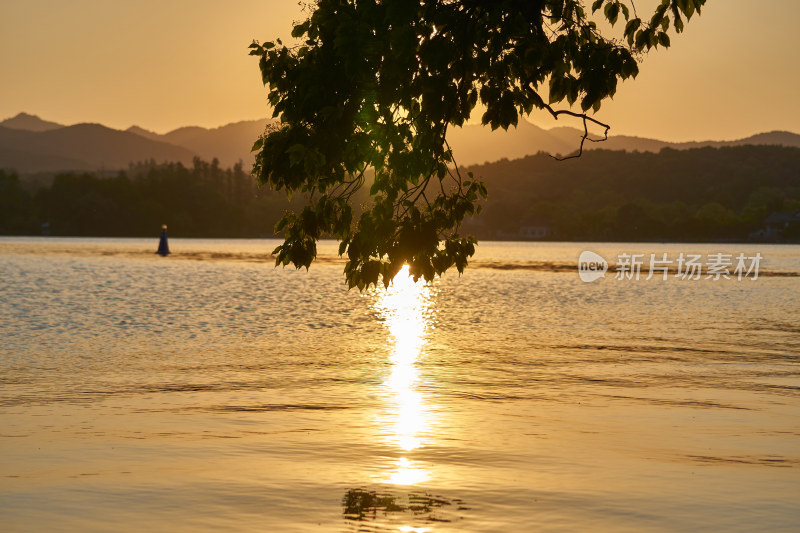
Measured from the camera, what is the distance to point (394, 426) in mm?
15672

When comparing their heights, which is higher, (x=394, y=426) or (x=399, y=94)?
(x=399, y=94)

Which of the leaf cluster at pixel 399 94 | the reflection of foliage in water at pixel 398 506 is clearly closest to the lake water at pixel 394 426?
the reflection of foliage in water at pixel 398 506

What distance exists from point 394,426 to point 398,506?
4845 mm

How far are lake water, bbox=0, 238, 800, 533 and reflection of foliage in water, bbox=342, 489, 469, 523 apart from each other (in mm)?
39

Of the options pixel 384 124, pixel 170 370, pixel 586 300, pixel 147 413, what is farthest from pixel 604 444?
pixel 586 300

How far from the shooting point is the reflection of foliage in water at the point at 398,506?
34.2ft

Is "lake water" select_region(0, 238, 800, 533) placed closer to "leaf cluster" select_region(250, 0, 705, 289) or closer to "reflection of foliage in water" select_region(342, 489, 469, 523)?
"reflection of foliage in water" select_region(342, 489, 469, 523)

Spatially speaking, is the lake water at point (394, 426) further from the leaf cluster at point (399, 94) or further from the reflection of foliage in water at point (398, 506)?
the leaf cluster at point (399, 94)

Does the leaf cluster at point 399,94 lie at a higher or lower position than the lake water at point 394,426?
higher

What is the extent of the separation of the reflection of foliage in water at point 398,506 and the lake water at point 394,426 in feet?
0.13

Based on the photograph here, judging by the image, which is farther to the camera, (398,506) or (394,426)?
(394,426)

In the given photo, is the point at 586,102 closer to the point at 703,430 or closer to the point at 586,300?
the point at 703,430

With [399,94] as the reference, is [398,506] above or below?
below

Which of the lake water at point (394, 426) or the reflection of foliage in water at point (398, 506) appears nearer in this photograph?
the reflection of foliage in water at point (398, 506)
